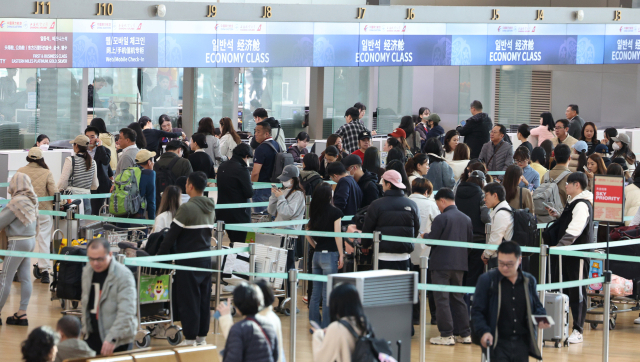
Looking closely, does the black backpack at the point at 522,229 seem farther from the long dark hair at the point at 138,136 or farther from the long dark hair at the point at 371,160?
the long dark hair at the point at 138,136

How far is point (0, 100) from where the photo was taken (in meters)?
12.3

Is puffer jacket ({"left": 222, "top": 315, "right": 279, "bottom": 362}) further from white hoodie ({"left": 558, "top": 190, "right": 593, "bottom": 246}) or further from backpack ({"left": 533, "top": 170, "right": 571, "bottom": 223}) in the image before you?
backpack ({"left": 533, "top": 170, "right": 571, "bottom": 223})

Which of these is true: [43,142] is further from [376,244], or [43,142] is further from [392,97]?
[392,97]

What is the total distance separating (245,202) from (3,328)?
295 centimetres

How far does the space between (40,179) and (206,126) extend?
9.40 feet

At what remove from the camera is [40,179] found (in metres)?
9.61

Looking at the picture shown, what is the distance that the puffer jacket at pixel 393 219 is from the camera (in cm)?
779

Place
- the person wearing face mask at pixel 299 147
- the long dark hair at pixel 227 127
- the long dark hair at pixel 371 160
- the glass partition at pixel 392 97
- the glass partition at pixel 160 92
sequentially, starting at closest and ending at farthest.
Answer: the long dark hair at pixel 371 160
the long dark hair at pixel 227 127
the person wearing face mask at pixel 299 147
the glass partition at pixel 160 92
the glass partition at pixel 392 97

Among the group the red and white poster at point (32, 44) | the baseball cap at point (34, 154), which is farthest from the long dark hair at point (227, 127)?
the baseball cap at point (34, 154)

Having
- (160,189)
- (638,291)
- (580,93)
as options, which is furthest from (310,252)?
(580,93)

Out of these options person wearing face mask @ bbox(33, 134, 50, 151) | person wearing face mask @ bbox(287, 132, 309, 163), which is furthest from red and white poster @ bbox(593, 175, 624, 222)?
person wearing face mask @ bbox(33, 134, 50, 151)

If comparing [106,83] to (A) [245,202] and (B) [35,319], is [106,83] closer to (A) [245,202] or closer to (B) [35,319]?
(A) [245,202]

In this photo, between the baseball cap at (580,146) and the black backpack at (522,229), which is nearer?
the black backpack at (522,229)

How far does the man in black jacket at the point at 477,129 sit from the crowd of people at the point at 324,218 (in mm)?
1237
